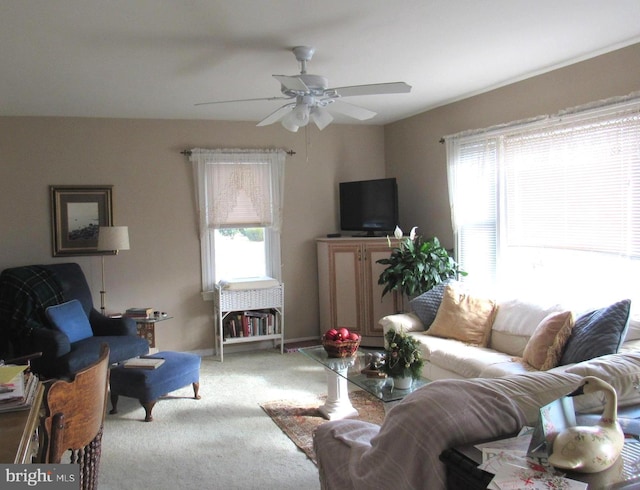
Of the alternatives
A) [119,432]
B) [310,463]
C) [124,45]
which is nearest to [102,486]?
[119,432]

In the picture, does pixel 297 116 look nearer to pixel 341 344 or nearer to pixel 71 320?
pixel 341 344

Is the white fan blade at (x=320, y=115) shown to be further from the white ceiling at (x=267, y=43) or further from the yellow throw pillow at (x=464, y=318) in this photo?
the yellow throw pillow at (x=464, y=318)

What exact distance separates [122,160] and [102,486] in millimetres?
3415

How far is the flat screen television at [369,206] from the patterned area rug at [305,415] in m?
2.08

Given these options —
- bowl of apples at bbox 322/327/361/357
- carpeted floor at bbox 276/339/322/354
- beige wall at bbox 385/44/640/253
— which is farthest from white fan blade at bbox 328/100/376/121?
carpeted floor at bbox 276/339/322/354

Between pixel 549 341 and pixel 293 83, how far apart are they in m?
2.26

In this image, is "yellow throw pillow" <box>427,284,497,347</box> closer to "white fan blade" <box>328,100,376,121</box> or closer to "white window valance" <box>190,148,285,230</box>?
"white fan blade" <box>328,100,376,121</box>

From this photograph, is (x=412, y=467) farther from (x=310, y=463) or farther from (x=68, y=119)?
(x=68, y=119)

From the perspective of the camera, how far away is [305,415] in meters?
3.92

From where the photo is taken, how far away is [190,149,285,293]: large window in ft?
18.8

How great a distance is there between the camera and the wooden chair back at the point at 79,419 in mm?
1654

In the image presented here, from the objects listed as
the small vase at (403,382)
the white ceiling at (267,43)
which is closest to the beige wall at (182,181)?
the white ceiling at (267,43)

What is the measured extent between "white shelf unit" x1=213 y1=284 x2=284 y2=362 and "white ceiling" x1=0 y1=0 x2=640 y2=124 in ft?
6.56

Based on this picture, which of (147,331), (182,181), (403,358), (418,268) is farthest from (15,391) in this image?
(182,181)
